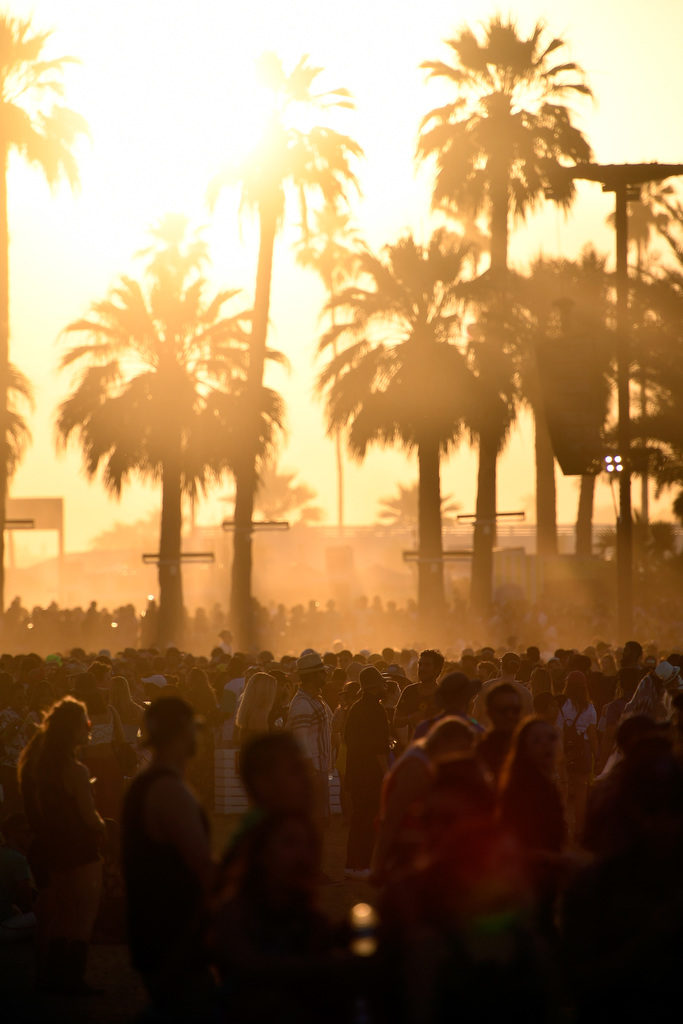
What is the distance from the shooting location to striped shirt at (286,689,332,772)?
37.7 feet

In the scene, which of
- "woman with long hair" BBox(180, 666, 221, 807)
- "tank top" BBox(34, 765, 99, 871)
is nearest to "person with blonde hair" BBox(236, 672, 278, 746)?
"woman with long hair" BBox(180, 666, 221, 807)

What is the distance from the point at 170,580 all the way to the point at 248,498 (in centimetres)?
269

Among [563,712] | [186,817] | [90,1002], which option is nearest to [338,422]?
[563,712]

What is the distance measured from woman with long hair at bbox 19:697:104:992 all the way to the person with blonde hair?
392 cm

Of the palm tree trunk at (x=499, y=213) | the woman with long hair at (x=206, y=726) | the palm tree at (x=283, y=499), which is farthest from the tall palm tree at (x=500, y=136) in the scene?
the palm tree at (x=283, y=499)

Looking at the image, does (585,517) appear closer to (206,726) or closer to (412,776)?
(206,726)

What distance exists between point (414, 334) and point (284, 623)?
21.8 feet

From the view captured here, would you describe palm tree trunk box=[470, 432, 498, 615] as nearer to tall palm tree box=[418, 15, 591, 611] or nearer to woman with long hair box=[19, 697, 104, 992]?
tall palm tree box=[418, 15, 591, 611]

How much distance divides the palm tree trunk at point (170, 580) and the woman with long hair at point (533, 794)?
89.7ft

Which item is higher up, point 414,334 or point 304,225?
point 304,225

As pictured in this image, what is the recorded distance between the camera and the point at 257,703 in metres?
12.1

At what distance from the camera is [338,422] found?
32.6 m

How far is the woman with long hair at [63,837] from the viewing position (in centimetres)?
793

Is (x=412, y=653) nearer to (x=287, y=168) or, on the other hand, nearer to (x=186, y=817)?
(x=186, y=817)
